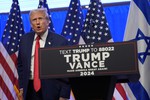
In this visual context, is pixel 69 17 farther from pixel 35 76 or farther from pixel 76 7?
pixel 35 76

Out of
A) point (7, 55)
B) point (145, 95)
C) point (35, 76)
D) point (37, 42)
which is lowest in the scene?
point (145, 95)

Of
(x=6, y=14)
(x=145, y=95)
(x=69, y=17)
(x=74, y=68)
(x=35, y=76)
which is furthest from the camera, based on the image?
(x=6, y=14)

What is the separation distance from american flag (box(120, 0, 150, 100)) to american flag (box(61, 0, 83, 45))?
0.62 meters

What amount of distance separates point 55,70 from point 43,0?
2616 mm

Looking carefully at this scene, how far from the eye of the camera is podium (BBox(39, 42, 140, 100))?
1.63 metres

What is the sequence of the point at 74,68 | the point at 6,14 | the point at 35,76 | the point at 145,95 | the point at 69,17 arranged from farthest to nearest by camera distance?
1. the point at 6,14
2. the point at 69,17
3. the point at 145,95
4. the point at 35,76
5. the point at 74,68

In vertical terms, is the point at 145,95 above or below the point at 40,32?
below

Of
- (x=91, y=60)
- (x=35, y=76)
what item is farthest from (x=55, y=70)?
(x=35, y=76)

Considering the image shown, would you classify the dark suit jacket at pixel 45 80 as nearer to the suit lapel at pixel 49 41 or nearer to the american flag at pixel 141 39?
the suit lapel at pixel 49 41

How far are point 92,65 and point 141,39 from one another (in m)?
2.12

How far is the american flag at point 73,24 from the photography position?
395cm

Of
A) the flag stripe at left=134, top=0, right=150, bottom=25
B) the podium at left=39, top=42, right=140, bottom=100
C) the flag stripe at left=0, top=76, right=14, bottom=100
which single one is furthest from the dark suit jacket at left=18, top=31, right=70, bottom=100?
the flag stripe at left=134, top=0, right=150, bottom=25

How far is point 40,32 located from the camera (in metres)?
2.52

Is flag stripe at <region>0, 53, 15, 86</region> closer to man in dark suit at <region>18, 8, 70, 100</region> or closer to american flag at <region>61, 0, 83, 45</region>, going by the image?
american flag at <region>61, 0, 83, 45</region>
